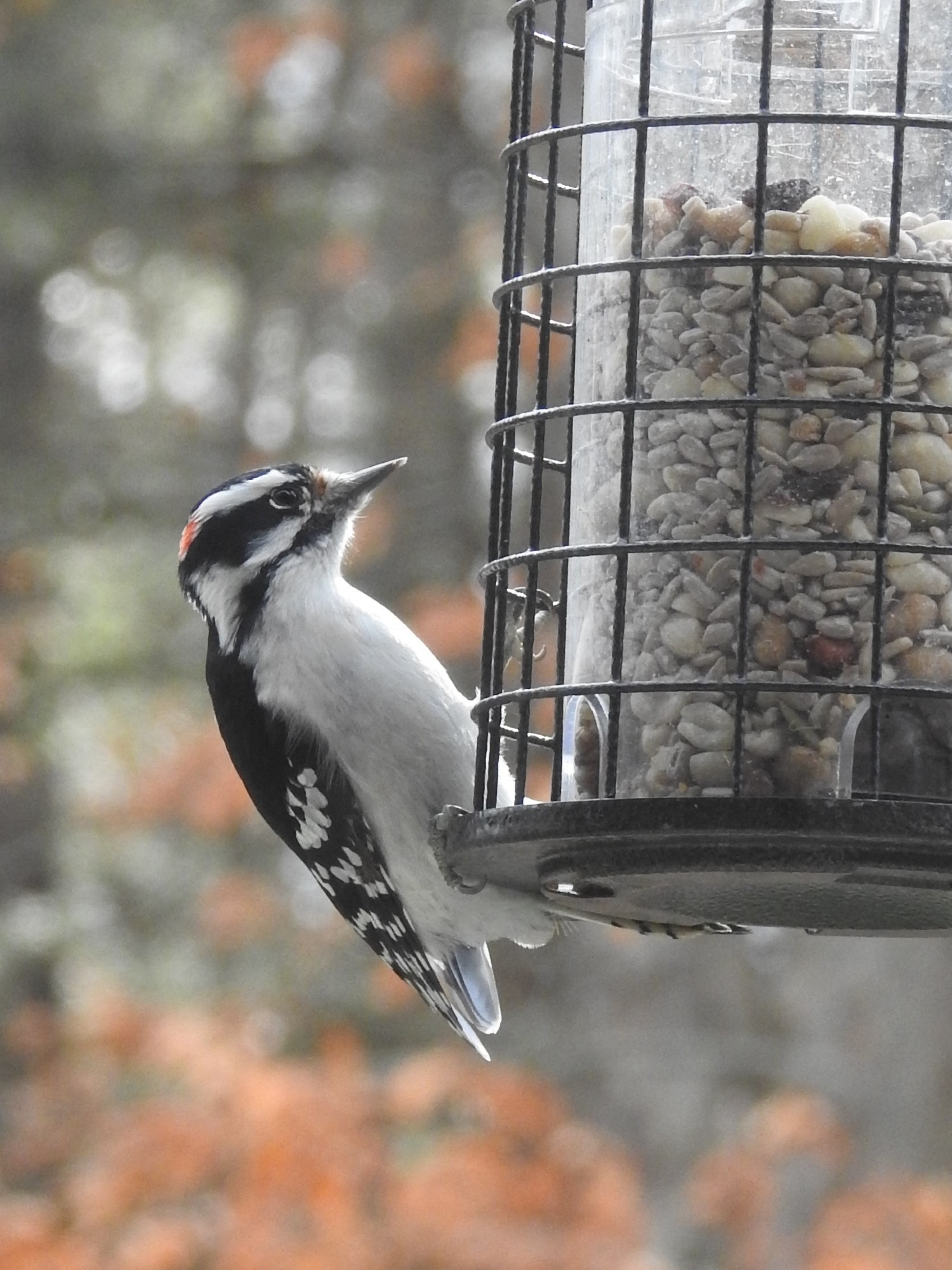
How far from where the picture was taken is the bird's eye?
5.56 metres

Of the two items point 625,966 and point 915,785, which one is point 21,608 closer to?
point 625,966

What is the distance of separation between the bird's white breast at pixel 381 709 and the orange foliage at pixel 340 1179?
5807 millimetres

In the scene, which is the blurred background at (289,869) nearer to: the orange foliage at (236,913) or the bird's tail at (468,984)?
the orange foliage at (236,913)

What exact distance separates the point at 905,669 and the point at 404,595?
940 cm

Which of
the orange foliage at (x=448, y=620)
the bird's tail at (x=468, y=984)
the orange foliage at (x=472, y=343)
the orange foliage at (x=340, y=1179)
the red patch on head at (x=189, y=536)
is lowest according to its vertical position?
the orange foliage at (x=340, y=1179)

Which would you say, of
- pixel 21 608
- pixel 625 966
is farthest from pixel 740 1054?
pixel 21 608

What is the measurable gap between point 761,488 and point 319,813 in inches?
77.3

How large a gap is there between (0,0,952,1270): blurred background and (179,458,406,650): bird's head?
19.0ft

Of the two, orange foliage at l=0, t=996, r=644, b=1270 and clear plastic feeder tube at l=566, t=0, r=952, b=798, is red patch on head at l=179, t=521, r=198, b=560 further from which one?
orange foliage at l=0, t=996, r=644, b=1270

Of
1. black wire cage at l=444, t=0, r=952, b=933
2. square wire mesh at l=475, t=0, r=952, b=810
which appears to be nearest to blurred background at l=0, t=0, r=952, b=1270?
square wire mesh at l=475, t=0, r=952, b=810

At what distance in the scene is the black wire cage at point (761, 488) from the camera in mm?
3752

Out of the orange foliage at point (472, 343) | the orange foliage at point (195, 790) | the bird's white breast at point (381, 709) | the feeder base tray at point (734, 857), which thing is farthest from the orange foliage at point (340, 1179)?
the feeder base tray at point (734, 857)

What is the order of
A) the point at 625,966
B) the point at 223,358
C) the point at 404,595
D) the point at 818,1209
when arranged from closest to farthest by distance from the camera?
the point at 818,1209
the point at 625,966
the point at 404,595
the point at 223,358

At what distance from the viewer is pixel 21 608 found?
44.9ft
